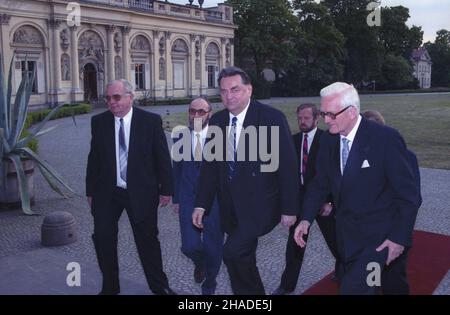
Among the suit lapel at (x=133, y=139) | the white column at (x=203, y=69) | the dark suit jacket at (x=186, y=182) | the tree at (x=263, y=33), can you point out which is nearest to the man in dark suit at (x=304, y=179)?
the dark suit jacket at (x=186, y=182)

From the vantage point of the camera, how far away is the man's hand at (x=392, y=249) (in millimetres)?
3164

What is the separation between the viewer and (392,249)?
3.17m

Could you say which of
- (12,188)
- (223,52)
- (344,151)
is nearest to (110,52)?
(223,52)

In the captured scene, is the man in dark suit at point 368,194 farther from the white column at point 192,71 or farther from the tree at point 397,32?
the tree at point 397,32

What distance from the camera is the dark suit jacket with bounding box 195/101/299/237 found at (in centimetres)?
376

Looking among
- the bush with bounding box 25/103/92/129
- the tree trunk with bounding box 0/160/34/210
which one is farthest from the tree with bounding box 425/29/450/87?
the tree trunk with bounding box 0/160/34/210

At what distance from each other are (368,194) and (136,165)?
212 centimetres

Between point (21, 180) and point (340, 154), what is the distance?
230 inches

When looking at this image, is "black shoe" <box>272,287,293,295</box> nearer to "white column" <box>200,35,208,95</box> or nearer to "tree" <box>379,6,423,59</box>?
"white column" <box>200,35,208,95</box>

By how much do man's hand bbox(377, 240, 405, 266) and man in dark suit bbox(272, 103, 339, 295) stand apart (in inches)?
55.3

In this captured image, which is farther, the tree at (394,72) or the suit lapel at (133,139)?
the tree at (394,72)

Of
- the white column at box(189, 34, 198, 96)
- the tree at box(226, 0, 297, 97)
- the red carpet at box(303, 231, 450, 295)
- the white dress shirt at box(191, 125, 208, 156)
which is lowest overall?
the red carpet at box(303, 231, 450, 295)

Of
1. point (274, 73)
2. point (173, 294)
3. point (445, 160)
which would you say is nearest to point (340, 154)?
point (173, 294)

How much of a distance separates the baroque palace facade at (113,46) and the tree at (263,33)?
2.49 meters
